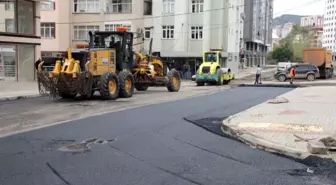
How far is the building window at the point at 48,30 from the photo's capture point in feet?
153

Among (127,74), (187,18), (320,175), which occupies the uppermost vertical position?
(187,18)

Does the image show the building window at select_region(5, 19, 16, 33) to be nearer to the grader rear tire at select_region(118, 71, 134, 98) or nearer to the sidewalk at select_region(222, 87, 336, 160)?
the grader rear tire at select_region(118, 71, 134, 98)

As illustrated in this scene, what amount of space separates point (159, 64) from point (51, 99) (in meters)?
7.01

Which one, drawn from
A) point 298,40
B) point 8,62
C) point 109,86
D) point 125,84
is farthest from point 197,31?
point 298,40

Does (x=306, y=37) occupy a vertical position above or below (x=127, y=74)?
above


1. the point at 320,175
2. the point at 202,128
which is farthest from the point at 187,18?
the point at 320,175

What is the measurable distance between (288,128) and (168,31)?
38256 millimetres

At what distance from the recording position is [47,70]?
693 inches

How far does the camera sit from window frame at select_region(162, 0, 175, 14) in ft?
156

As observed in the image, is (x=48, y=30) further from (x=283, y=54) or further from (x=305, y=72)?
(x=283, y=54)

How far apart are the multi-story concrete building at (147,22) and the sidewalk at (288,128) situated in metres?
32.8

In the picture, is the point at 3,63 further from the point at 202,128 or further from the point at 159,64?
the point at 202,128

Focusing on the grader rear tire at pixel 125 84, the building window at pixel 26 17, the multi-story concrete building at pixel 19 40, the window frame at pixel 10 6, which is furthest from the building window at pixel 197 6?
the grader rear tire at pixel 125 84

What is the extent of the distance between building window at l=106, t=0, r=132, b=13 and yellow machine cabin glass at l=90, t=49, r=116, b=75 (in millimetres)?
28086
